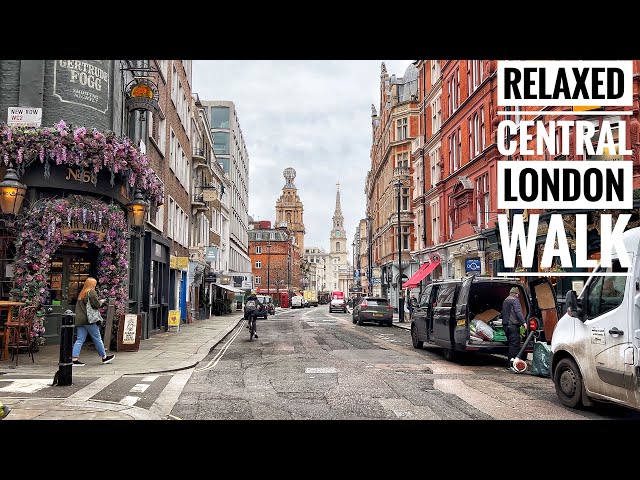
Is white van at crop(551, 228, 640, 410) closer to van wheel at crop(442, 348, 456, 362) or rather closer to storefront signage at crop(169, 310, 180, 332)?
van wheel at crop(442, 348, 456, 362)

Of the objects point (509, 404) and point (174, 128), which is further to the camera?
point (174, 128)

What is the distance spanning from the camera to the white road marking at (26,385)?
887cm

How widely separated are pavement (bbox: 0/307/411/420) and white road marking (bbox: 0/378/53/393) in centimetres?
10

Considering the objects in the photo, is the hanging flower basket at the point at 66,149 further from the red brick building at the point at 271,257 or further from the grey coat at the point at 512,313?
the red brick building at the point at 271,257

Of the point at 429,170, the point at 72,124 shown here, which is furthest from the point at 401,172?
the point at 72,124

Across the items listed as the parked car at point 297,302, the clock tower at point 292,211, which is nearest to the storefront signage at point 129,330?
the parked car at point 297,302

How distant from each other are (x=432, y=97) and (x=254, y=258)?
83691 mm

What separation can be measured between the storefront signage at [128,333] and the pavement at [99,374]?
0.83ft
